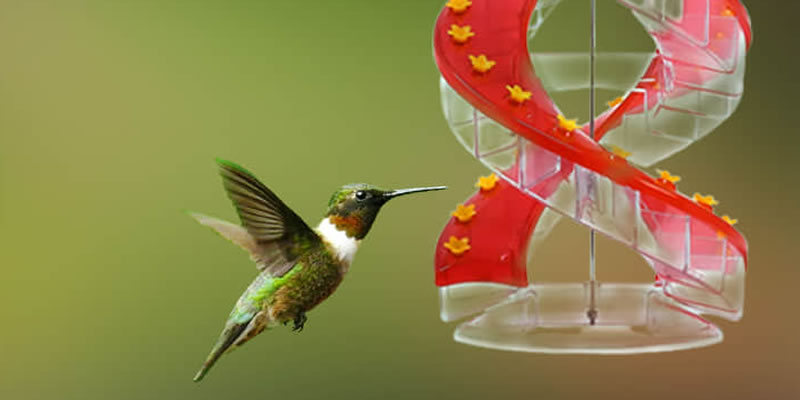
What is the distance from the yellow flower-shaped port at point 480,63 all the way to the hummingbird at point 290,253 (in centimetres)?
40

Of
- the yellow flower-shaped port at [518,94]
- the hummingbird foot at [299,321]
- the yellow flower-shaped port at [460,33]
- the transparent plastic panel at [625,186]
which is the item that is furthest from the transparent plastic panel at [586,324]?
the yellow flower-shaped port at [460,33]

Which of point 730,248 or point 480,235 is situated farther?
point 480,235

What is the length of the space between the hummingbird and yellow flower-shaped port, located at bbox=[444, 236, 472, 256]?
507 mm

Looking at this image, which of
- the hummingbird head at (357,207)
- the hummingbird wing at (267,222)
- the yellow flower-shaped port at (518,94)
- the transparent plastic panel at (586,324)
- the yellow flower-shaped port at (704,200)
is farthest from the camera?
the yellow flower-shaped port at (704,200)

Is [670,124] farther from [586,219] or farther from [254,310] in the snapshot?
[254,310]

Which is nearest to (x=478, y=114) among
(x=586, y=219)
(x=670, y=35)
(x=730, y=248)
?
(x=586, y=219)

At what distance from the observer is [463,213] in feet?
7.59

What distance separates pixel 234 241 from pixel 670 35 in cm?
107

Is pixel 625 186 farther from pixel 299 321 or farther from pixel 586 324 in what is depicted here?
pixel 299 321

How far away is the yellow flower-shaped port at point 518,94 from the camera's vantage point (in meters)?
1.97

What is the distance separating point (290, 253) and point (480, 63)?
21.9 inches

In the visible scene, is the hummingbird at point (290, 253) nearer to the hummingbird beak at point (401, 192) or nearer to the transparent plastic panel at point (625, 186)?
the hummingbird beak at point (401, 192)

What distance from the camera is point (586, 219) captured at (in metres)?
2.00

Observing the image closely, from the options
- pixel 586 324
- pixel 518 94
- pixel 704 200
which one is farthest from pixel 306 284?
pixel 704 200
